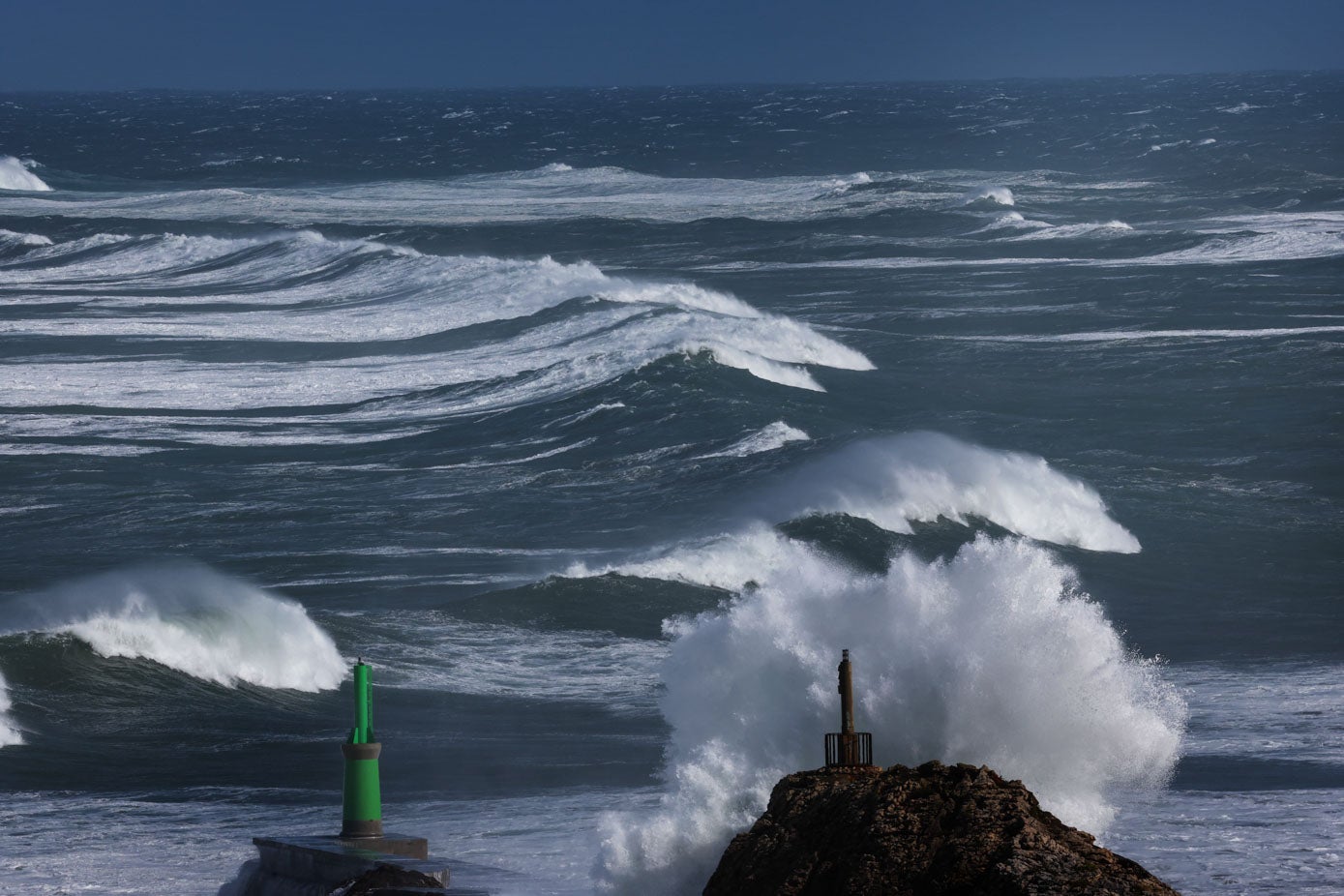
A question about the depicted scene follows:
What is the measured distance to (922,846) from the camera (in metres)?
6.96

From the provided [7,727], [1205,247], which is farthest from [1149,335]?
[7,727]

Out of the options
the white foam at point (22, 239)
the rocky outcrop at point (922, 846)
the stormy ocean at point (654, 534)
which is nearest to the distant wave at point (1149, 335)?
the stormy ocean at point (654, 534)

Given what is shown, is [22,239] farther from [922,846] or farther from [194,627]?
[922,846]

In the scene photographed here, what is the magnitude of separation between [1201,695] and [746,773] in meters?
6.77

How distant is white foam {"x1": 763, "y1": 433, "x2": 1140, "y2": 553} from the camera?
23188 millimetres

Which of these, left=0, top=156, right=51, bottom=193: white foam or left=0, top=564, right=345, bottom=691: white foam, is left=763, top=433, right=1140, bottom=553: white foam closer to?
left=0, top=564, right=345, bottom=691: white foam

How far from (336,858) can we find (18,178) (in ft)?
283

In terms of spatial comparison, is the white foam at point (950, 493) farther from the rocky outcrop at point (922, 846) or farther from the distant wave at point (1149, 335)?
the rocky outcrop at point (922, 846)

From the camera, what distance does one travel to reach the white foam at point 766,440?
26.6 m

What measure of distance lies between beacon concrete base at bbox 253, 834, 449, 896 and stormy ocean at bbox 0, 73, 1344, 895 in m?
0.38

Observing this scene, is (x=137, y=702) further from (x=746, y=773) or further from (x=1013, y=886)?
(x=1013, y=886)

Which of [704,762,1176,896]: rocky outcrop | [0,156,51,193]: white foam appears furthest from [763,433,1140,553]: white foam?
[0,156,51,193]: white foam

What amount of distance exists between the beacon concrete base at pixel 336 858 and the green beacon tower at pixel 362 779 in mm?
77

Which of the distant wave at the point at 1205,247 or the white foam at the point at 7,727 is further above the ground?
the distant wave at the point at 1205,247
